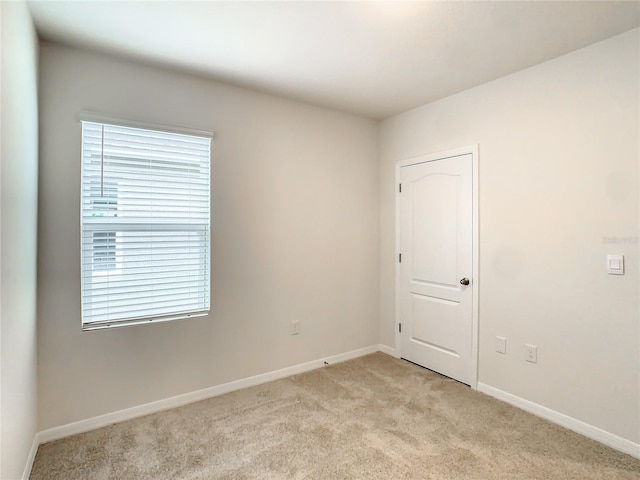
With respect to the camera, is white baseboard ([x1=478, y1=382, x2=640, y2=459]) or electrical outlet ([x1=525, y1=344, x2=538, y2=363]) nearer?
white baseboard ([x1=478, y1=382, x2=640, y2=459])

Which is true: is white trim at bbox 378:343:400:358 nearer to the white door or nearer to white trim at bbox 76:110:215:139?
the white door

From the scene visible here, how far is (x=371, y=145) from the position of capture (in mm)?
3830

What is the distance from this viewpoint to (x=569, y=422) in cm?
237

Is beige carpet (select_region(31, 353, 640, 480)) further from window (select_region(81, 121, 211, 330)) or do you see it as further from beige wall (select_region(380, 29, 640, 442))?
window (select_region(81, 121, 211, 330))

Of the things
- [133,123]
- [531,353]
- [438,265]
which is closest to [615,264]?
[531,353]

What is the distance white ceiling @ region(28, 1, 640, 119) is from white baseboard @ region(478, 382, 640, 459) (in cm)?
250

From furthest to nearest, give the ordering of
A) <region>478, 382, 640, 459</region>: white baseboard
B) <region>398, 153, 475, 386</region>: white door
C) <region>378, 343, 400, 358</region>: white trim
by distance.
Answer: <region>378, 343, 400, 358</region>: white trim → <region>398, 153, 475, 386</region>: white door → <region>478, 382, 640, 459</region>: white baseboard

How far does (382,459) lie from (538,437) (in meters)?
1.08

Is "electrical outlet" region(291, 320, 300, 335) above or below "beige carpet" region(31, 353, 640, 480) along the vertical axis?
above

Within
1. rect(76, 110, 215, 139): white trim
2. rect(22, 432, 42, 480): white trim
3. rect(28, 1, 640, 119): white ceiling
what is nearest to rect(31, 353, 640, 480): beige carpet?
rect(22, 432, 42, 480): white trim

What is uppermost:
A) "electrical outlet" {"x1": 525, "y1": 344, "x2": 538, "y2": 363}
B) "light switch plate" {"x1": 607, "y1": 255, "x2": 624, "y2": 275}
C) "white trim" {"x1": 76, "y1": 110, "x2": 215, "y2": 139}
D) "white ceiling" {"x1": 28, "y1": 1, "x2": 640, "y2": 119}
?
"white ceiling" {"x1": 28, "y1": 1, "x2": 640, "y2": 119}

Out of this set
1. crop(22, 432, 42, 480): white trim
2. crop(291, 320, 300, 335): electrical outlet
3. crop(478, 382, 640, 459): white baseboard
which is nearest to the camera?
crop(22, 432, 42, 480): white trim

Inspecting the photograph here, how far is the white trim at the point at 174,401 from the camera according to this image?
2.27 metres

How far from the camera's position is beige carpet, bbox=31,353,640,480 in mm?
1940
